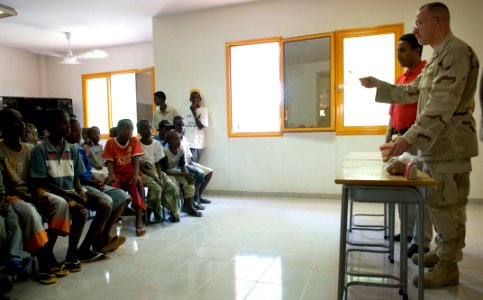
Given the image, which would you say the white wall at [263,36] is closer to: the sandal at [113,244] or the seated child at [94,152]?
the seated child at [94,152]

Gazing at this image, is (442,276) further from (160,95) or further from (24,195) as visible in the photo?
(160,95)

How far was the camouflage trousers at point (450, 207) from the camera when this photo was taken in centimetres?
195

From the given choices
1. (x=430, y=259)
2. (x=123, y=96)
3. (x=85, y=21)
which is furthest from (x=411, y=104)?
(x=123, y=96)

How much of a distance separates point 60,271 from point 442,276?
7.83 ft

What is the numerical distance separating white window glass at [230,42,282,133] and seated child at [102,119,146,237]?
232cm

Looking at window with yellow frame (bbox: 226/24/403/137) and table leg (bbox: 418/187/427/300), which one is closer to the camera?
table leg (bbox: 418/187/427/300)

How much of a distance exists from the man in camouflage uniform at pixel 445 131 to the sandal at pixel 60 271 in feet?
7.10

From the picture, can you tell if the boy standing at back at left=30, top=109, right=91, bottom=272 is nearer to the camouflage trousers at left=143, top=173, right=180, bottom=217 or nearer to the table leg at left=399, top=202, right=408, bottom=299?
the camouflage trousers at left=143, top=173, right=180, bottom=217

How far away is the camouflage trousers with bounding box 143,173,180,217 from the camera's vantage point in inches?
139

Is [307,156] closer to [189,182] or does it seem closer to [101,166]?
[189,182]

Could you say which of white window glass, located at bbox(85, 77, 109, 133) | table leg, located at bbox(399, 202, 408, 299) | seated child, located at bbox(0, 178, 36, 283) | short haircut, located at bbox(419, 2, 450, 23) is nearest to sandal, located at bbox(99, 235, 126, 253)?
seated child, located at bbox(0, 178, 36, 283)

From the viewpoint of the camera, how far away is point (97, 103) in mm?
7988

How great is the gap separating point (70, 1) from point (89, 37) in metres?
2.01

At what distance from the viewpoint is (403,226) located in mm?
1918
